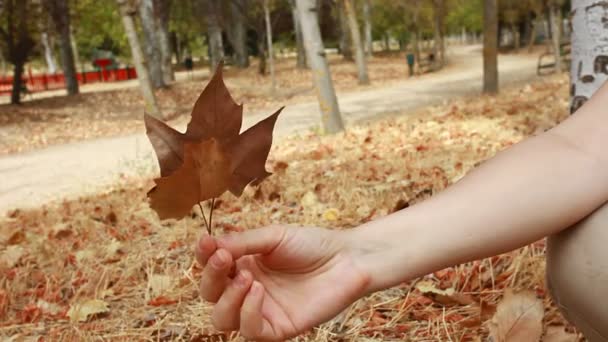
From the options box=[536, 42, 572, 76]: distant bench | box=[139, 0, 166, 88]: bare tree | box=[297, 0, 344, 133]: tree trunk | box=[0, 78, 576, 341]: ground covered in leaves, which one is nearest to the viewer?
box=[0, 78, 576, 341]: ground covered in leaves

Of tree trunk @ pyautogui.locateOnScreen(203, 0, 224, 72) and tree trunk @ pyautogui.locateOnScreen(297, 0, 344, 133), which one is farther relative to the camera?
tree trunk @ pyautogui.locateOnScreen(203, 0, 224, 72)

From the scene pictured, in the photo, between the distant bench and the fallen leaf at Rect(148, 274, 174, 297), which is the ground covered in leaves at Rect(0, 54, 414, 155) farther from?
the fallen leaf at Rect(148, 274, 174, 297)

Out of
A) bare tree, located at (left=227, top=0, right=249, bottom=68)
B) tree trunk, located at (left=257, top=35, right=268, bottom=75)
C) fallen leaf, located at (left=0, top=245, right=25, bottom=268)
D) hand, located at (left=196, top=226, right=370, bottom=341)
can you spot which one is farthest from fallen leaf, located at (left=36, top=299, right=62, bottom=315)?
bare tree, located at (left=227, top=0, right=249, bottom=68)

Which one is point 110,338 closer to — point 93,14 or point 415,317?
point 415,317

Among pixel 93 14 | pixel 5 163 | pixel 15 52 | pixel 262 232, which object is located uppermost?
pixel 93 14

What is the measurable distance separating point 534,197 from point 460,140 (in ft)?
13.3

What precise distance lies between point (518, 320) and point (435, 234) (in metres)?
0.52

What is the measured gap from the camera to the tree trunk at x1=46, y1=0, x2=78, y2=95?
18516 millimetres

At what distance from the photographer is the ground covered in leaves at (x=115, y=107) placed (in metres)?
11.6

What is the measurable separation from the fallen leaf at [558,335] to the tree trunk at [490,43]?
886 cm

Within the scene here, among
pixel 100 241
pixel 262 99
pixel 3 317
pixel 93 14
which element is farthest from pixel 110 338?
pixel 93 14

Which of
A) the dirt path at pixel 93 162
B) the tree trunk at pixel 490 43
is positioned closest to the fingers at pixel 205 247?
the dirt path at pixel 93 162

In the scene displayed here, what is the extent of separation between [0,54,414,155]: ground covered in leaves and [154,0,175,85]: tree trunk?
227 centimetres

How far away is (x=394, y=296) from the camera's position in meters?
1.77
